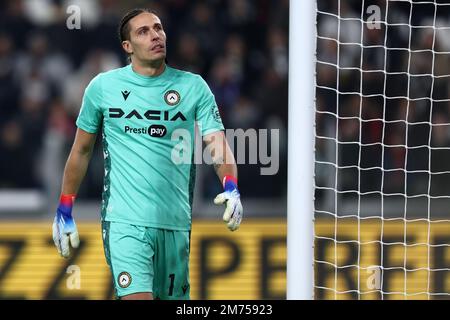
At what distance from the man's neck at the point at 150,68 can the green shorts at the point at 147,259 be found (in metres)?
0.76

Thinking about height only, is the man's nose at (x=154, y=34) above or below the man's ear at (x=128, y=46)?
above

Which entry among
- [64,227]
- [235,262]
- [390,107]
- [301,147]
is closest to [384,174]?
[390,107]

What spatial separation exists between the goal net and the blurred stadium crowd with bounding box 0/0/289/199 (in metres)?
0.54

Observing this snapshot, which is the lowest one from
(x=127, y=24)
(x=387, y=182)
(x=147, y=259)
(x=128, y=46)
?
(x=147, y=259)

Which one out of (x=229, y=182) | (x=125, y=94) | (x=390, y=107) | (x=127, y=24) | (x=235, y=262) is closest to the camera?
(x=229, y=182)

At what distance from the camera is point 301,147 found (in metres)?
5.11

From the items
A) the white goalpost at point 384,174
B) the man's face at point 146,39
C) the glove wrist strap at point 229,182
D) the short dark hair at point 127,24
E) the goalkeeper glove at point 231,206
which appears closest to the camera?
the goalkeeper glove at point 231,206

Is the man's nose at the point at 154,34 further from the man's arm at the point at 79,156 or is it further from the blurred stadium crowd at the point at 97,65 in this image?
the blurred stadium crowd at the point at 97,65

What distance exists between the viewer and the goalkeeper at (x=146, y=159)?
16.9 feet

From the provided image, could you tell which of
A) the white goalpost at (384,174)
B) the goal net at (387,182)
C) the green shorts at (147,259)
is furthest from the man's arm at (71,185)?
the goal net at (387,182)

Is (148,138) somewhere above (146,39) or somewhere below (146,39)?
below

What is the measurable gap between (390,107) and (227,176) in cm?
383

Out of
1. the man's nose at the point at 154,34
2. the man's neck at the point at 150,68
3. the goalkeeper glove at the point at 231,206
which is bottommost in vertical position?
the goalkeeper glove at the point at 231,206

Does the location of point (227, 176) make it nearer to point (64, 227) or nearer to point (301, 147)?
point (301, 147)
